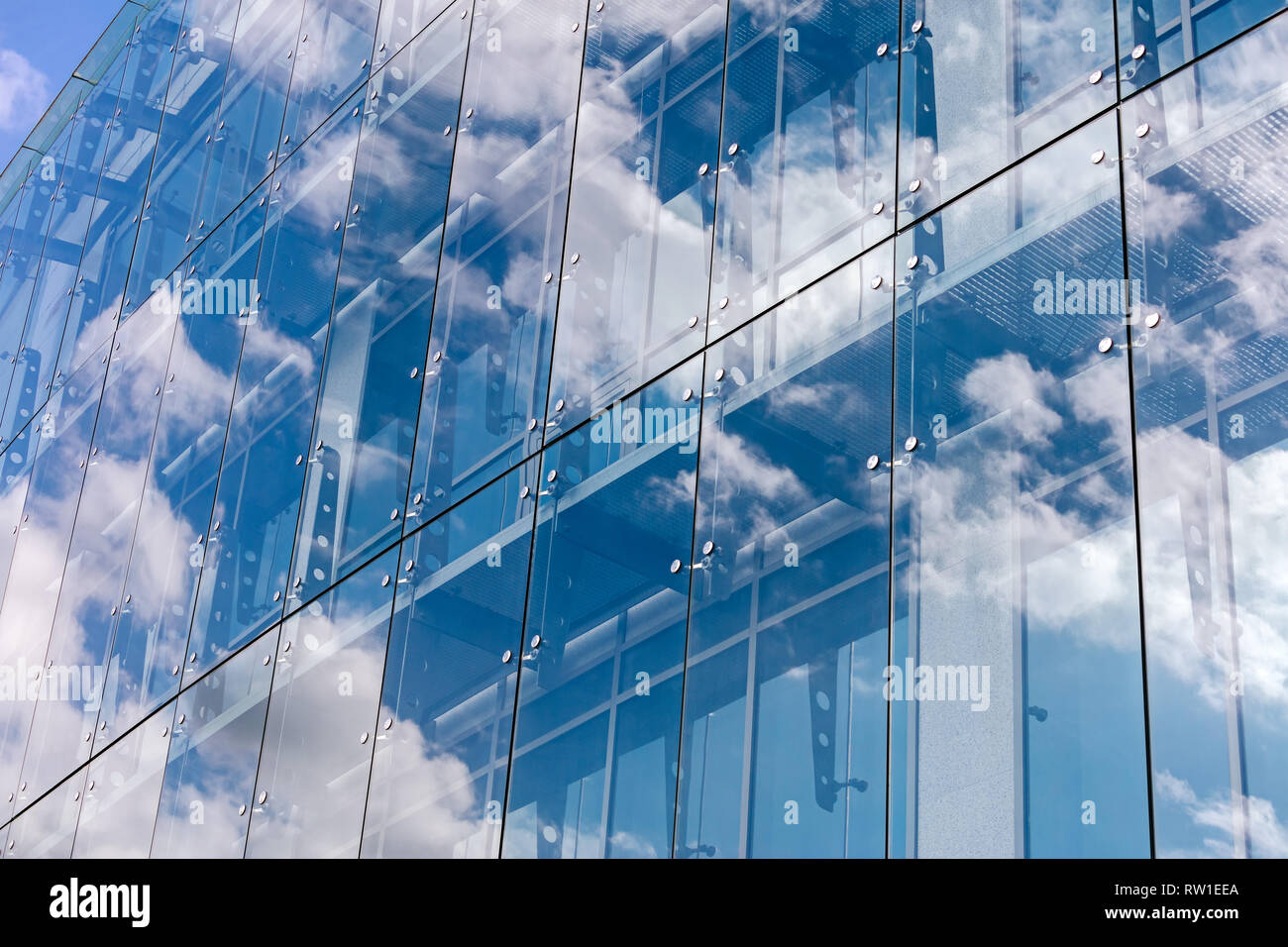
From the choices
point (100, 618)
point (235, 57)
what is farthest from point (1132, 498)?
point (235, 57)

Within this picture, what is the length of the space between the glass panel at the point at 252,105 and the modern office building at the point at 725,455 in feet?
0.84

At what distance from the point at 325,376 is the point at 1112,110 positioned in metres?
8.77

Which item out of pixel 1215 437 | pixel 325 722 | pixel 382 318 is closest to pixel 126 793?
pixel 325 722

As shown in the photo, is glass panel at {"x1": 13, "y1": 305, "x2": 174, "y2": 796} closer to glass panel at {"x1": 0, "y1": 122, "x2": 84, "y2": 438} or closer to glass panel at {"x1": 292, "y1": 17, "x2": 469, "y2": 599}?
glass panel at {"x1": 0, "y1": 122, "x2": 84, "y2": 438}

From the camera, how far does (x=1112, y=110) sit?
7754mm

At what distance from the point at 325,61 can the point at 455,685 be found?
28.6 ft

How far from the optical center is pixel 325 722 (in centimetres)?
1270

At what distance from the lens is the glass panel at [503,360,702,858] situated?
354 inches

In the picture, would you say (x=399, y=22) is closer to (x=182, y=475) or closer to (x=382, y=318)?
(x=382, y=318)

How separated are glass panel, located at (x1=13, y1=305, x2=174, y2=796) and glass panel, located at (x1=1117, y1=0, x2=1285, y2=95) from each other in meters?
13.0

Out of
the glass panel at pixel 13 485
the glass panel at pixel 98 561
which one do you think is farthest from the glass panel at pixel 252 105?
the glass panel at pixel 13 485

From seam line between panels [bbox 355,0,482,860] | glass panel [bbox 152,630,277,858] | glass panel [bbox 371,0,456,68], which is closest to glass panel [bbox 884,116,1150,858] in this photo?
seam line between panels [bbox 355,0,482,860]
